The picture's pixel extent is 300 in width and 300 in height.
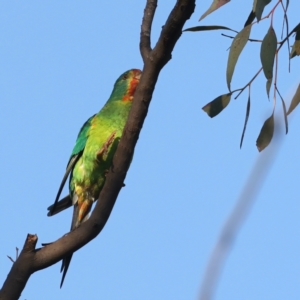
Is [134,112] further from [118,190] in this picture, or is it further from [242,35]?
[242,35]

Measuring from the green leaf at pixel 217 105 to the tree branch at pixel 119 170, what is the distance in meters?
0.44

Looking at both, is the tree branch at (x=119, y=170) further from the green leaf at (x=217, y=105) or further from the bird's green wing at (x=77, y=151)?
the bird's green wing at (x=77, y=151)

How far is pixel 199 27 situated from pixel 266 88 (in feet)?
1.22

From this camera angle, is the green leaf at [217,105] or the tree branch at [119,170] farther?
the green leaf at [217,105]

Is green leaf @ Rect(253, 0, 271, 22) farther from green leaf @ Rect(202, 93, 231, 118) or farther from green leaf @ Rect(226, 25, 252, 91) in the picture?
green leaf @ Rect(202, 93, 231, 118)

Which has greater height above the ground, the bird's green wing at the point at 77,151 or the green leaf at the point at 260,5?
the bird's green wing at the point at 77,151

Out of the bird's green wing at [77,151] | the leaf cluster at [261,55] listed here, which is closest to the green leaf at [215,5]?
the leaf cluster at [261,55]

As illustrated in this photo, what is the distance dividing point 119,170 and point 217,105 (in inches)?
23.5

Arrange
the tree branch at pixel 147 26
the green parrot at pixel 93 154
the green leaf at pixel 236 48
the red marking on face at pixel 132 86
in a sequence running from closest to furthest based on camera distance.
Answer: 1. the tree branch at pixel 147 26
2. the green leaf at pixel 236 48
3. the green parrot at pixel 93 154
4. the red marking on face at pixel 132 86

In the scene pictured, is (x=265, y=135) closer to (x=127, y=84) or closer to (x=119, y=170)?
(x=119, y=170)

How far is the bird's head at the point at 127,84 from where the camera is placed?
450 centimetres

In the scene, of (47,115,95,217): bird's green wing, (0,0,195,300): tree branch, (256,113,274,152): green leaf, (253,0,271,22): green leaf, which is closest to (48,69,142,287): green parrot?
(47,115,95,217): bird's green wing

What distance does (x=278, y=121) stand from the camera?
1369 millimetres

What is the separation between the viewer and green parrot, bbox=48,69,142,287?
414cm
